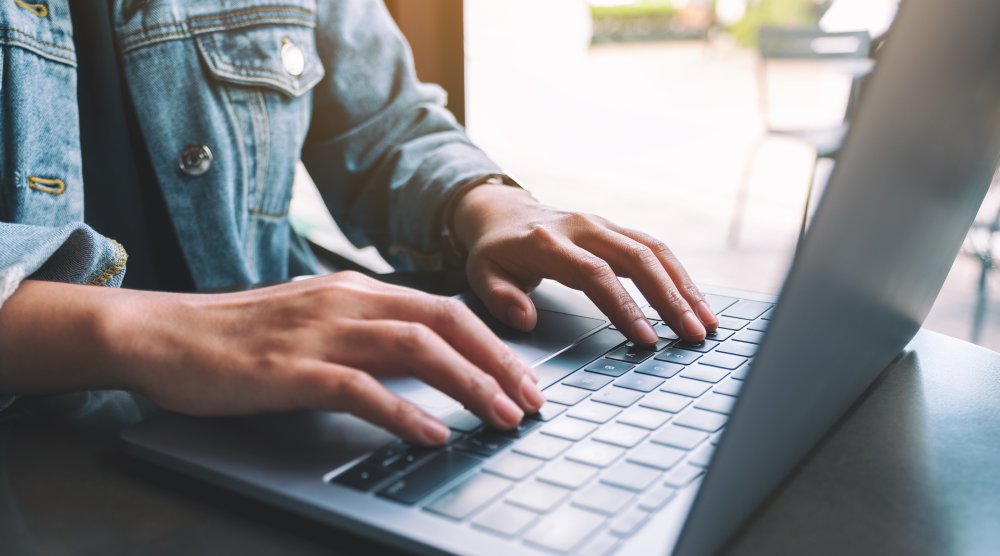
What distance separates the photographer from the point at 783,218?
3.38 metres

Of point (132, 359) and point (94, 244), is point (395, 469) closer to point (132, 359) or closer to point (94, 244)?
point (132, 359)

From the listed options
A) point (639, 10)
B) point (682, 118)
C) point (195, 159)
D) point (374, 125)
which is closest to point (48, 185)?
point (195, 159)

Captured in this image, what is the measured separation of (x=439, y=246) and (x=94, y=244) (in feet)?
1.25

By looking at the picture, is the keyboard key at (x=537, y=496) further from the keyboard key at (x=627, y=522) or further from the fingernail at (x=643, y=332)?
the fingernail at (x=643, y=332)

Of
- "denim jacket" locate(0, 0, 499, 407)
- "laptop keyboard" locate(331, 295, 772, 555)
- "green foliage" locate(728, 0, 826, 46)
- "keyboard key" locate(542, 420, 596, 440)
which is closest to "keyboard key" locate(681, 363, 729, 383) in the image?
"laptop keyboard" locate(331, 295, 772, 555)

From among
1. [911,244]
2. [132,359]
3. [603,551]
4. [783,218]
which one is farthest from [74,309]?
[783,218]

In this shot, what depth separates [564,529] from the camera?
0.34 m

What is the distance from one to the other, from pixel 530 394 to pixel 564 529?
12 cm

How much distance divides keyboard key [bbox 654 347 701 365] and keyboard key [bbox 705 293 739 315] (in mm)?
92

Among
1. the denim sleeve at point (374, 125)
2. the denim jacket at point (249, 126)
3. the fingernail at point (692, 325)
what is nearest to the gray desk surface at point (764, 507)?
the fingernail at point (692, 325)

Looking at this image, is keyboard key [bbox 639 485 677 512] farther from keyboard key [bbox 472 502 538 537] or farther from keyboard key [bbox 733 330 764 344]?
keyboard key [bbox 733 330 764 344]

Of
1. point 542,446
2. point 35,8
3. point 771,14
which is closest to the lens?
point 542,446

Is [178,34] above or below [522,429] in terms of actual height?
above

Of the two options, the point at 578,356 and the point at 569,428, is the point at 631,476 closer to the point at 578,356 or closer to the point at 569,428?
the point at 569,428
